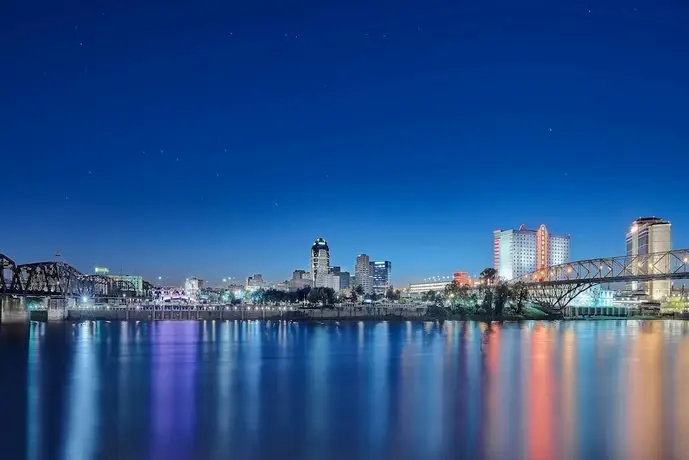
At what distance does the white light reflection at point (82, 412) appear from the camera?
56.2 feet

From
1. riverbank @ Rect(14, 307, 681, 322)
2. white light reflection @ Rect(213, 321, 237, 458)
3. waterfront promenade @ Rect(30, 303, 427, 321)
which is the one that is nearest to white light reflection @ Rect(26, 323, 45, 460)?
white light reflection @ Rect(213, 321, 237, 458)

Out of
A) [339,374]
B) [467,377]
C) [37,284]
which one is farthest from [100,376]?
[37,284]

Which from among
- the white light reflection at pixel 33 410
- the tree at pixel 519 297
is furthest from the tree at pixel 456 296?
the white light reflection at pixel 33 410

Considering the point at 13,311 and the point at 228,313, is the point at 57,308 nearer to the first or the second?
the point at 13,311

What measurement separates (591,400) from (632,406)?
5.77 ft

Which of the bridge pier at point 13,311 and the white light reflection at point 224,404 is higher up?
the white light reflection at point 224,404

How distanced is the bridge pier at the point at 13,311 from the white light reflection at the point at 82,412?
72.3 m

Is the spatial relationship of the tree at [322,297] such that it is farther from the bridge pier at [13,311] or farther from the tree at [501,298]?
the bridge pier at [13,311]

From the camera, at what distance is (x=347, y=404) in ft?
79.8

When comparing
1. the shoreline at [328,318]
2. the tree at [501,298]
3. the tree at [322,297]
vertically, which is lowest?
the shoreline at [328,318]

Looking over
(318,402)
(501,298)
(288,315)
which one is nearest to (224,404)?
(318,402)

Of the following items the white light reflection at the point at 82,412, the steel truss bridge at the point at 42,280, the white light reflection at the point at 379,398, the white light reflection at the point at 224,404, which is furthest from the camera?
the steel truss bridge at the point at 42,280

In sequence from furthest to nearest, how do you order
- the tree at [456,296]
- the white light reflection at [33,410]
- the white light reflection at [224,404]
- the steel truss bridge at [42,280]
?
the tree at [456,296], the steel truss bridge at [42,280], the white light reflection at [224,404], the white light reflection at [33,410]

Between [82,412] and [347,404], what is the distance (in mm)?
9584
